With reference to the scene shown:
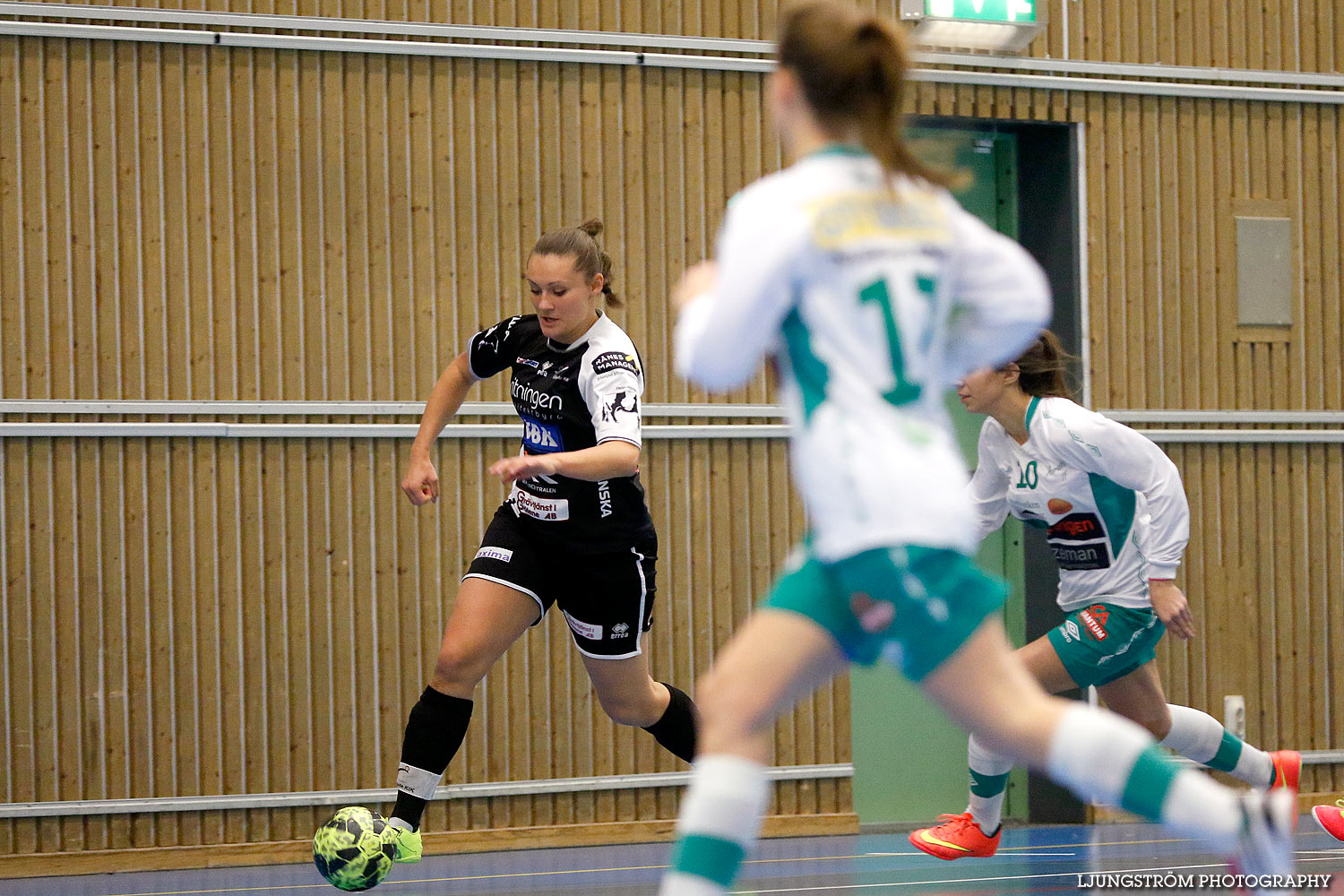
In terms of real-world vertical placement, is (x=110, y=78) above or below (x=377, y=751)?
above

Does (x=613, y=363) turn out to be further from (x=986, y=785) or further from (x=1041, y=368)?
(x=986, y=785)

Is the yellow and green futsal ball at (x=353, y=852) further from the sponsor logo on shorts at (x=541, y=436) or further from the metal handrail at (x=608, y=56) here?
the metal handrail at (x=608, y=56)

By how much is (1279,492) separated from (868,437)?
625cm

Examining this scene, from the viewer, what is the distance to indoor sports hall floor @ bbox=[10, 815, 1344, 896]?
15.4 feet

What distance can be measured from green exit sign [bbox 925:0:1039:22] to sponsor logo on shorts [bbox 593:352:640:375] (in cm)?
362

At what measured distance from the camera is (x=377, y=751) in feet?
21.2

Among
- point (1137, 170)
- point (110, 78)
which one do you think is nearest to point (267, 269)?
point (110, 78)

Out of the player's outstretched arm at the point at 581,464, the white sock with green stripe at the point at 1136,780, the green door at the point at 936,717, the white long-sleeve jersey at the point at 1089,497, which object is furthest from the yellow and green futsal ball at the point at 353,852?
the green door at the point at 936,717

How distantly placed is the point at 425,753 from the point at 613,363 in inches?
52.1

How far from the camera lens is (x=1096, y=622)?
439 centimetres

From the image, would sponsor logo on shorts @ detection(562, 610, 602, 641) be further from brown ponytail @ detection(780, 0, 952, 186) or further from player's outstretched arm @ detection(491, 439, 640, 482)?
brown ponytail @ detection(780, 0, 952, 186)

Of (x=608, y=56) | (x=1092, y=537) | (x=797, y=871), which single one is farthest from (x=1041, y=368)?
(x=608, y=56)

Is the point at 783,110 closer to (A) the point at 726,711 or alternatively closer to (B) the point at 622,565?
(A) the point at 726,711

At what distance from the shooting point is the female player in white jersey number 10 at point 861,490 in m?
2.15
